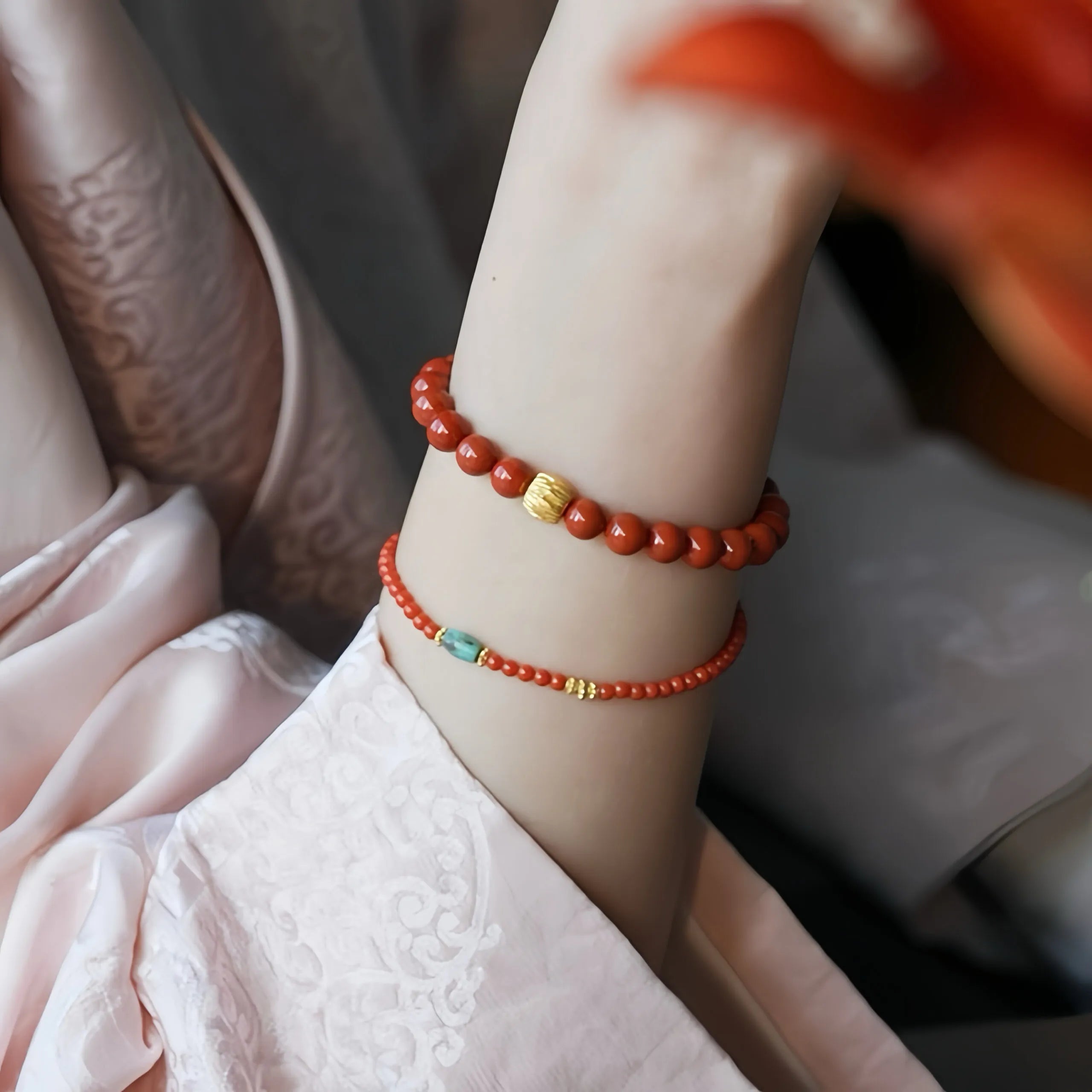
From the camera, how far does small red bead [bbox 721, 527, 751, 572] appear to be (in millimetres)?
273

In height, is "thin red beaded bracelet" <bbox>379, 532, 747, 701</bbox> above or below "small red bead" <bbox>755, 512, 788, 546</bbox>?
below

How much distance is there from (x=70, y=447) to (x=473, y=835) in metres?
0.22

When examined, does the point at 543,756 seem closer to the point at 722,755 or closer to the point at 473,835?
the point at 473,835

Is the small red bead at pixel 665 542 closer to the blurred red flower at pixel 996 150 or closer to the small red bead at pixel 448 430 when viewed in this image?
the small red bead at pixel 448 430

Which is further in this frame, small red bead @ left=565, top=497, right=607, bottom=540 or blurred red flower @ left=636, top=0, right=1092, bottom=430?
small red bead @ left=565, top=497, right=607, bottom=540

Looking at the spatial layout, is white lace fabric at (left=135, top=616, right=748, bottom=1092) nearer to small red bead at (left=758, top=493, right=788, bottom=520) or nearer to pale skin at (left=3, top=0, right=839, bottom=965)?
pale skin at (left=3, top=0, right=839, bottom=965)

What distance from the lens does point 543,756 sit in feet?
0.96

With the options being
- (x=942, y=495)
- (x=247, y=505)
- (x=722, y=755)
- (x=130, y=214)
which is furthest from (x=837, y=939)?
(x=130, y=214)

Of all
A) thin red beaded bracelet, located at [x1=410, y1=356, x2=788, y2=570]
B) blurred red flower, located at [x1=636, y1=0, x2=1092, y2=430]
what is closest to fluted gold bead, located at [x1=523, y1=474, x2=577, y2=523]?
thin red beaded bracelet, located at [x1=410, y1=356, x2=788, y2=570]

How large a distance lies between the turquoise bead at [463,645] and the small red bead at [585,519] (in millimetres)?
50

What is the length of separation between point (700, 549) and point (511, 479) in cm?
6

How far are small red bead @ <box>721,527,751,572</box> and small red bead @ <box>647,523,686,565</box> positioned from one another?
0.6 inches

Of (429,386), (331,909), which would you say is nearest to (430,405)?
(429,386)

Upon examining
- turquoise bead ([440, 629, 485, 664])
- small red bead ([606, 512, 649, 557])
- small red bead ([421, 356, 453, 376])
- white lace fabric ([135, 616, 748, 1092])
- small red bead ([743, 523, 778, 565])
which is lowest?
white lace fabric ([135, 616, 748, 1092])
